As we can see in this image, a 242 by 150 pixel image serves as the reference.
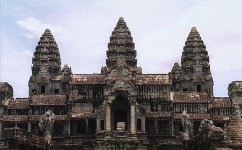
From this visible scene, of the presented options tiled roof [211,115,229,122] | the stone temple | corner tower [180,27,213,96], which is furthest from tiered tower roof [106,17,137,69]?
tiled roof [211,115,229,122]

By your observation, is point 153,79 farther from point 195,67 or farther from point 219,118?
point 195,67

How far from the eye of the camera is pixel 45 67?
7906 centimetres

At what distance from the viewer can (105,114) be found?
2254 inches

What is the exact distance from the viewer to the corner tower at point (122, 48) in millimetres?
75000

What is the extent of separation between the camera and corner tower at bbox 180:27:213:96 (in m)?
75.7

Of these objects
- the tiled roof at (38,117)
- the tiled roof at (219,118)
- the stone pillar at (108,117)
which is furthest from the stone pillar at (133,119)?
the tiled roof at (219,118)

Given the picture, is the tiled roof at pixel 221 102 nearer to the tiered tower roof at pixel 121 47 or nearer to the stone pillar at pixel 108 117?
the tiered tower roof at pixel 121 47

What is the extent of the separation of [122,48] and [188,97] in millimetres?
15804

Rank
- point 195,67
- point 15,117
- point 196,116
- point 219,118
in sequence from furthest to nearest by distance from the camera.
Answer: point 195,67, point 15,117, point 219,118, point 196,116

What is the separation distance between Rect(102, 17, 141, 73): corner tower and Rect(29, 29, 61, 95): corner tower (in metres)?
9.59

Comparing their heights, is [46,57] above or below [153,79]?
above

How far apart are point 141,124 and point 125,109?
3318 mm

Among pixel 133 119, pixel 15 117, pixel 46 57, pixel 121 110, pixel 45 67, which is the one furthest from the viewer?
pixel 46 57

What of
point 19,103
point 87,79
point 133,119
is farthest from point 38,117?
point 133,119
